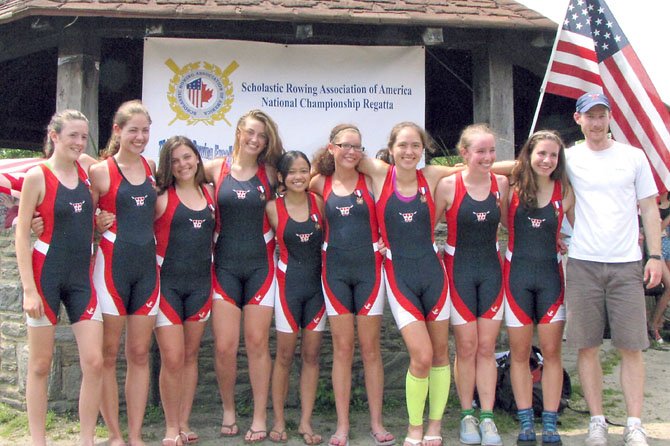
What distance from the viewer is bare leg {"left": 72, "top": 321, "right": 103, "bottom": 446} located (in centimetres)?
423

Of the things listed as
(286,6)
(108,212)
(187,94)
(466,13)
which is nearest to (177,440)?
(108,212)

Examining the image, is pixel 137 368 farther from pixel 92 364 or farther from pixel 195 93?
pixel 195 93

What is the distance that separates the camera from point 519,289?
4.72 m

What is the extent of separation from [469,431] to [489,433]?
0.13 meters

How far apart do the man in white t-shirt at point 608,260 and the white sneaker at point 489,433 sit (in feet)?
1.95

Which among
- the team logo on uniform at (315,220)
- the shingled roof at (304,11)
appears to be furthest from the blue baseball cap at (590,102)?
the team logo on uniform at (315,220)

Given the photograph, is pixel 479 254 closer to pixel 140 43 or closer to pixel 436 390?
pixel 436 390

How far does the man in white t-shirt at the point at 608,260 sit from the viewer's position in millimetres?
4559

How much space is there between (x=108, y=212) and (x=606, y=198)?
10.5ft

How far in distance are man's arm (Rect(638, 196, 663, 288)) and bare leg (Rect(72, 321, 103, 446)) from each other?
348cm

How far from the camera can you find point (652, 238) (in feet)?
15.2

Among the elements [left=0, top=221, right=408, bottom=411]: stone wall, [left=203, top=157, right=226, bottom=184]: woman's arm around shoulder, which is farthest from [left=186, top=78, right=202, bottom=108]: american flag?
[left=0, top=221, right=408, bottom=411]: stone wall

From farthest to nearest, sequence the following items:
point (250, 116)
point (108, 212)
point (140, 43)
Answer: point (140, 43) < point (250, 116) < point (108, 212)

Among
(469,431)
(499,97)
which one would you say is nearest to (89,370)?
(469,431)
